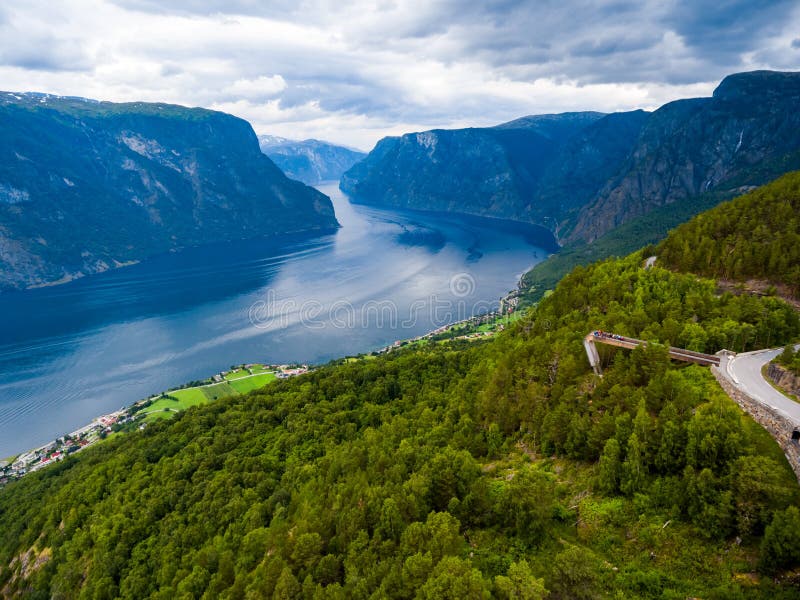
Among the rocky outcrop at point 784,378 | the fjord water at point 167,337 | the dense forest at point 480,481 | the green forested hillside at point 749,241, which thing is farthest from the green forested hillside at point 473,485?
the fjord water at point 167,337

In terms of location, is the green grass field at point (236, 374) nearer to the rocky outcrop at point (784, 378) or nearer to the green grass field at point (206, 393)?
the green grass field at point (206, 393)

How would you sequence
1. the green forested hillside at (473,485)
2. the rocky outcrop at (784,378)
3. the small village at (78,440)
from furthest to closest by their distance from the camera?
1. the small village at (78,440)
2. the rocky outcrop at (784,378)
3. the green forested hillside at (473,485)

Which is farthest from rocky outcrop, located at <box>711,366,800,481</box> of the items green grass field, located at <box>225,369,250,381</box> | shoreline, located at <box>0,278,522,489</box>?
green grass field, located at <box>225,369,250,381</box>

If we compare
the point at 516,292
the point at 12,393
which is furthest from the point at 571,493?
the point at 516,292

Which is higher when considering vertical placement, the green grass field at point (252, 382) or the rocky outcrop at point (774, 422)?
the rocky outcrop at point (774, 422)

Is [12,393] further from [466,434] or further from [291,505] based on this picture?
[466,434]

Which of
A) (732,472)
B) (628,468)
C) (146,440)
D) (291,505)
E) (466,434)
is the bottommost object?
(146,440)

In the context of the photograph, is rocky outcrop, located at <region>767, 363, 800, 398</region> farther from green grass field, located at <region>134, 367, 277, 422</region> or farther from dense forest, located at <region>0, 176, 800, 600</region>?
green grass field, located at <region>134, 367, 277, 422</region>
